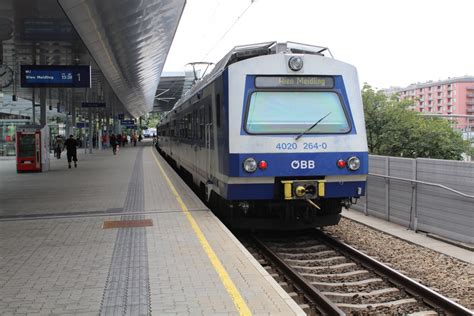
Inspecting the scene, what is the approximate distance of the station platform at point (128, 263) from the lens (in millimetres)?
4637

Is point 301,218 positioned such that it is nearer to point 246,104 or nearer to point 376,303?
point 246,104

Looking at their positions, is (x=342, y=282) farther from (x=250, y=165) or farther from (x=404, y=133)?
(x=404, y=133)

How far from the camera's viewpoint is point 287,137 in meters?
8.07

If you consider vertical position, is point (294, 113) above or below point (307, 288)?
above

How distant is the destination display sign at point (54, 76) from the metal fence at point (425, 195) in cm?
1049

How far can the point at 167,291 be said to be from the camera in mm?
5023

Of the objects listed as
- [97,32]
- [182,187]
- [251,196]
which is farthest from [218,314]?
[97,32]

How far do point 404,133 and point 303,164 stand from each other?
24.2 metres

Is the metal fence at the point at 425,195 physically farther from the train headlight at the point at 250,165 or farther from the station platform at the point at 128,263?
the station platform at the point at 128,263

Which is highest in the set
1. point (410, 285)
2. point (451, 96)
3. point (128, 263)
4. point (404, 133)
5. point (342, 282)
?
point (451, 96)

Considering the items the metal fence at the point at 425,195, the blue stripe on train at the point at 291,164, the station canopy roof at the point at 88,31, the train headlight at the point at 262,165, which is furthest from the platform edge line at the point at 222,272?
the station canopy roof at the point at 88,31

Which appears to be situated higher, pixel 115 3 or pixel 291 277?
pixel 115 3

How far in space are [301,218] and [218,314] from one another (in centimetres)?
432

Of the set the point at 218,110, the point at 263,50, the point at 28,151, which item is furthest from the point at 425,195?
the point at 28,151
